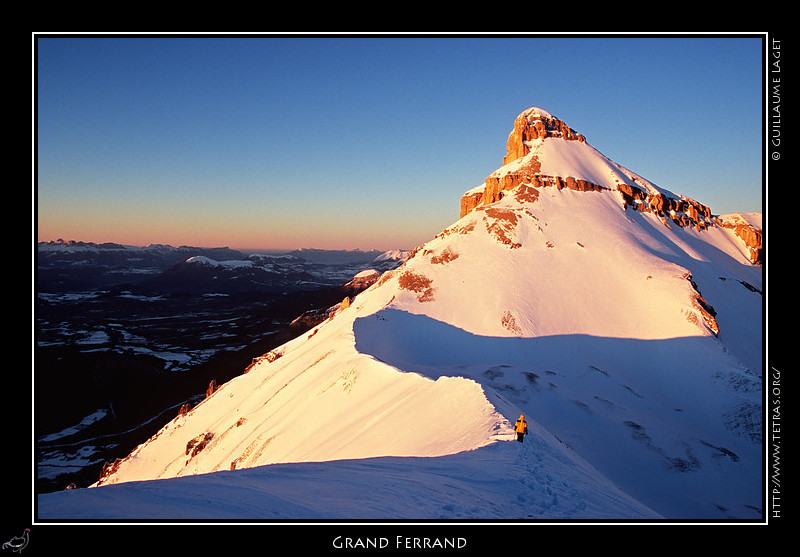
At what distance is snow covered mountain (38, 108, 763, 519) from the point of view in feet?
39.0

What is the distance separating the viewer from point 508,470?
13.2 metres

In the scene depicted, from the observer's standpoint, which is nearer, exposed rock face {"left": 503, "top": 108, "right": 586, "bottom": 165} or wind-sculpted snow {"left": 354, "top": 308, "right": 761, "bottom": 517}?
wind-sculpted snow {"left": 354, "top": 308, "right": 761, "bottom": 517}

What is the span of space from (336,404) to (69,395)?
550 ft

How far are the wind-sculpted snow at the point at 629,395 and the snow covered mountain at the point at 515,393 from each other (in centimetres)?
27

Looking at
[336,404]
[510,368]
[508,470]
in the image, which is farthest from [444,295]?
[508,470]

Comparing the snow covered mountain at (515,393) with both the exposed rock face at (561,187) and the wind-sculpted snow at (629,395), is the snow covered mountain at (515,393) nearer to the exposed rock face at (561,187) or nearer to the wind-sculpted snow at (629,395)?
the wind-sculpted snow at (629,395)

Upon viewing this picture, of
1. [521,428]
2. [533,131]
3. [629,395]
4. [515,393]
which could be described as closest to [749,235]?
[533,131]
